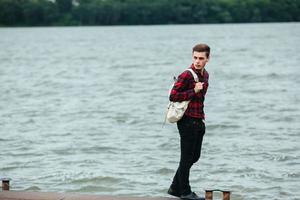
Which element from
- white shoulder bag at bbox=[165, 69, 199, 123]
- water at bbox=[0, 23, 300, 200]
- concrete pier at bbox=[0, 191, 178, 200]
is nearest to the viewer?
white shoulder bag at bbox=[165, 69, 199, 123]

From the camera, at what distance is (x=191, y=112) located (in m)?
9.80

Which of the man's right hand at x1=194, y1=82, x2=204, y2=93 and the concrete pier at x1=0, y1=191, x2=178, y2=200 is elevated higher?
the man's right hand at x1=194, y1=82, x2=204, y2=93

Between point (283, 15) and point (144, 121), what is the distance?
16875cm

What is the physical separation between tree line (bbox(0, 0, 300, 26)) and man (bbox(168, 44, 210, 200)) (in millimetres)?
160232

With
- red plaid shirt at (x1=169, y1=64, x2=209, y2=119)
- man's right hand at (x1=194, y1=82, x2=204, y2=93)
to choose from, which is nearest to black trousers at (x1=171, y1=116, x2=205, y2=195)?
red plaid shirt at (x1=169, y1=64, x2=209, y2=119)

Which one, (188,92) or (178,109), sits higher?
(188,92)

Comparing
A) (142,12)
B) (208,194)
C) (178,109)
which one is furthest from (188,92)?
(142,12)

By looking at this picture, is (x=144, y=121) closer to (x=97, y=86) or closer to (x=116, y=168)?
(x=116, y=168)

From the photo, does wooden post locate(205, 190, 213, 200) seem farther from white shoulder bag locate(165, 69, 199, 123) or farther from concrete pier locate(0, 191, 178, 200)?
white shoulder bag locate(165, 69, 199, 123)

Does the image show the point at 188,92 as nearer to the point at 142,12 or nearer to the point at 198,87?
the point at 198,87

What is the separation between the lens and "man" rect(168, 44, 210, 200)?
962cm

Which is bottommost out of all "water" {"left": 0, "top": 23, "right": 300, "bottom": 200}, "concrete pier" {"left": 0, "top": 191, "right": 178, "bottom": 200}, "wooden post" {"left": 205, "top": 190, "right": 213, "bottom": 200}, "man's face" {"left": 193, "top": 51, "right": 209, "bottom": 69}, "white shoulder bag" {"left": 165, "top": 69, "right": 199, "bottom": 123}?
"water" {"left": 0, "top": 23, "right": 300, "bottom": 200}

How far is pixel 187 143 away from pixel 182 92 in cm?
65

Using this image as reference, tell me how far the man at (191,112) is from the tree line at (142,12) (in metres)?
160
